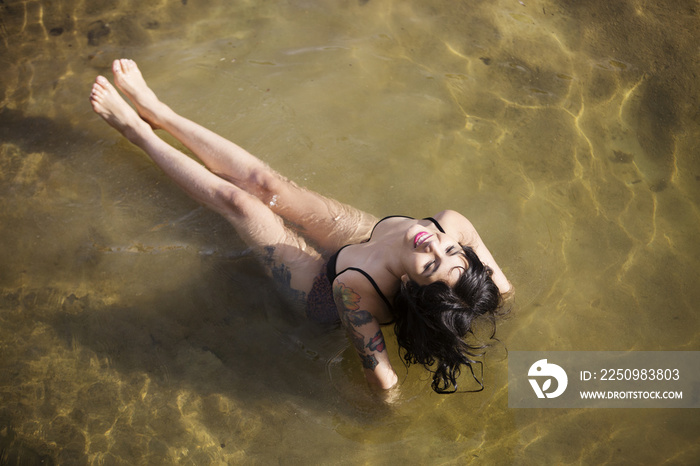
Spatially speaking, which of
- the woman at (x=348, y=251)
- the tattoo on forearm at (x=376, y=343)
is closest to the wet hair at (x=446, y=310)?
the woman at (x=348, y=251)

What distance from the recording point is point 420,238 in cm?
285

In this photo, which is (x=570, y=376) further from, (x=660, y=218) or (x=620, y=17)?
(x=620, y=17)

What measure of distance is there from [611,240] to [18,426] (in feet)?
14.0

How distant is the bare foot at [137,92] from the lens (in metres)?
4.14

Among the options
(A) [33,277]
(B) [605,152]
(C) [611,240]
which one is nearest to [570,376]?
(C) [611,240]

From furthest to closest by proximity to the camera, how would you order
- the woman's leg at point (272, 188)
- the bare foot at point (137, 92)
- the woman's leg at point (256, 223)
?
the bare foot at point (137, 92) < the woman's leg at point (272, 188) < the woman's leg at point (256, 223)

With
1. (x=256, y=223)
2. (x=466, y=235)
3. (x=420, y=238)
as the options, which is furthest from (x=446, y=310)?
(x=256, y=223)

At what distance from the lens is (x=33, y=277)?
12.0 feet

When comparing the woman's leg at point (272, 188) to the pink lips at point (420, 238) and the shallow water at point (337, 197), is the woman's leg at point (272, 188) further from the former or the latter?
the pink lips at point (420, 238)

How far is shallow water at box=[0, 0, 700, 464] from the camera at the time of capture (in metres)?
3.27

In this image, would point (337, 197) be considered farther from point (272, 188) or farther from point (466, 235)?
point (466, 235)

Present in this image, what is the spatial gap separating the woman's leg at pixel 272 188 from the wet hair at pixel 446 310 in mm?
926

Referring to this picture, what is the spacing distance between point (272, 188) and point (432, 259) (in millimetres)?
1522

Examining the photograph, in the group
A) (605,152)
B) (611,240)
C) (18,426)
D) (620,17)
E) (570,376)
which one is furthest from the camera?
(620,17)
